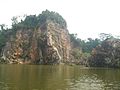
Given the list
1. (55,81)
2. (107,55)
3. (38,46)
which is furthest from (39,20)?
(55,81)

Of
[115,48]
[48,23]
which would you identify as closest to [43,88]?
[115,48]

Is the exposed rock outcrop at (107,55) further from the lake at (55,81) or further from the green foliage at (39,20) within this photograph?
the lake at (55,81)

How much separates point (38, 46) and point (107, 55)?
47.5 m

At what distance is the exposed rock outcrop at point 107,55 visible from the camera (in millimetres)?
125625

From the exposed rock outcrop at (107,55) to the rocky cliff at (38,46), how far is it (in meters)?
26.7

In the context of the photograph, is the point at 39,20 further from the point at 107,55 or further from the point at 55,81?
the point at 55,81

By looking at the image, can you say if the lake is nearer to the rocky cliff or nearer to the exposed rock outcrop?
the exposed rock outcrop

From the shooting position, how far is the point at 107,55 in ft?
425

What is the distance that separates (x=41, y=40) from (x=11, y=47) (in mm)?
17433

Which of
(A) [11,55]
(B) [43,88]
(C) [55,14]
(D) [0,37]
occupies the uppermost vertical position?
(C) [55,14]

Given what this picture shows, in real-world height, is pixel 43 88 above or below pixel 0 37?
below

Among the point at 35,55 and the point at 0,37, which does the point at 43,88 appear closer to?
the point at 35,55

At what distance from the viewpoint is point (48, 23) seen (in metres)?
170

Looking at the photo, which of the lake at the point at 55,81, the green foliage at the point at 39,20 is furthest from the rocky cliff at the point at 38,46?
the lake at the point at 55,81
